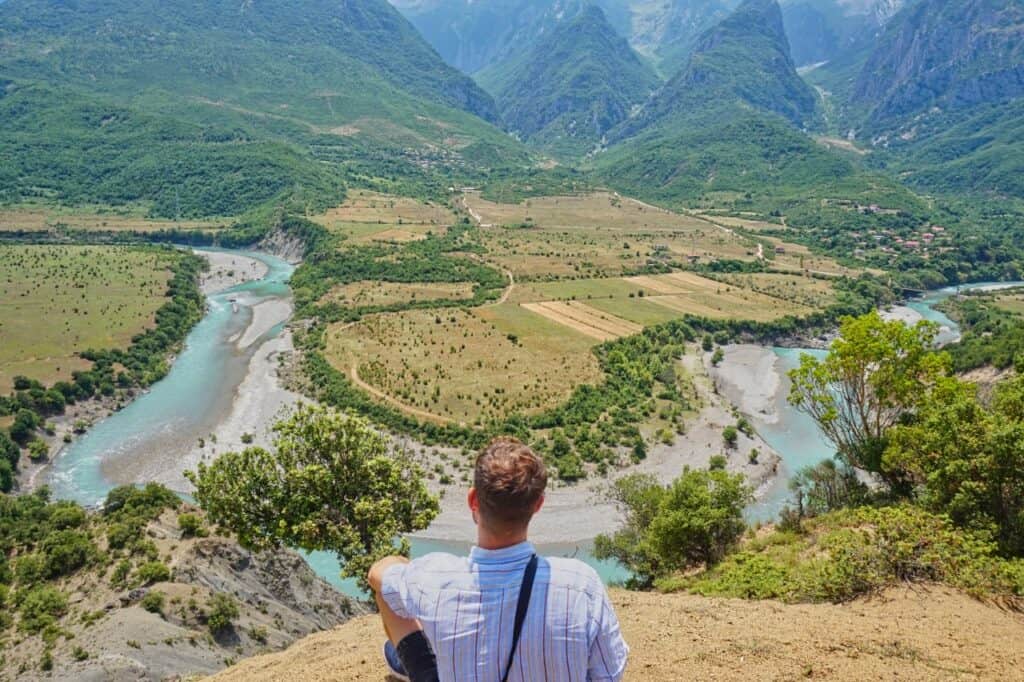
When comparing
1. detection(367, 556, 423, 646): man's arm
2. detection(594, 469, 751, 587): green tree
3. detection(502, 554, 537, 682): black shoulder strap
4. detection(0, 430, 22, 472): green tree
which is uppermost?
detection(502, 554, 537, 682): black shoulder strap

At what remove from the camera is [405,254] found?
381 feet

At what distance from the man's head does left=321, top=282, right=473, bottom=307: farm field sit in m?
88.3

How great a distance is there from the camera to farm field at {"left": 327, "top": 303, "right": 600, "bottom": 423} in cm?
5950

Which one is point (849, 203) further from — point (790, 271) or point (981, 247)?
point (790, 271)

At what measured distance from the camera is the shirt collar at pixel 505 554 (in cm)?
407

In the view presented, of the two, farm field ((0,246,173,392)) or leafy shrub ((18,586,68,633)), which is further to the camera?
farm field ((0,246,173,392))

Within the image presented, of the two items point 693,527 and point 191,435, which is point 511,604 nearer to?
point 693,527

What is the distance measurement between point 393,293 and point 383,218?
60591 millimetres

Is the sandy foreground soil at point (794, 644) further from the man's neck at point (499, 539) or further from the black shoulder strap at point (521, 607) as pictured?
the man's neck at point (499, 539)

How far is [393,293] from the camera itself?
316ft

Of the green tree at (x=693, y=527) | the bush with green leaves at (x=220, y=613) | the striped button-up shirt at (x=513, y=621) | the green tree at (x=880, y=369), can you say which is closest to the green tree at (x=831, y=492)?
the green tree at (x=880, y=369)

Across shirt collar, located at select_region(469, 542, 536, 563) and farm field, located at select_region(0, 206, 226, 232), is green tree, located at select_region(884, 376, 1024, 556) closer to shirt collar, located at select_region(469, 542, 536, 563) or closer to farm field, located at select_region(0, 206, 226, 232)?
shirt collar, located at select_region(469, 542, 536, 563)

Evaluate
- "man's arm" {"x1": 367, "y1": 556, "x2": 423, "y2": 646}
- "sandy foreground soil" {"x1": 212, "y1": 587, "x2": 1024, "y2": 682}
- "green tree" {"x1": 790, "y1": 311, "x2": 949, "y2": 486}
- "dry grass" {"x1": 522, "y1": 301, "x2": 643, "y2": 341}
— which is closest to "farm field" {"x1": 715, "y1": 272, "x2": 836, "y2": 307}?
"dry grass" {"x1": 522, "y1": 301, "x2": 643, "y2": 341}

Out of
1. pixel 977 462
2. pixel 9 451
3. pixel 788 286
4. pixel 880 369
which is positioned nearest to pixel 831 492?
pixel 880 369
